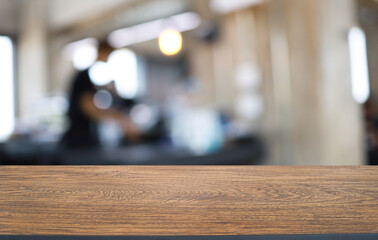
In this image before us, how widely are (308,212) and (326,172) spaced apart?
3.6 inches

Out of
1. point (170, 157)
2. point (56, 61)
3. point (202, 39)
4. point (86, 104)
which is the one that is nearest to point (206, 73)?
point (202, 39)

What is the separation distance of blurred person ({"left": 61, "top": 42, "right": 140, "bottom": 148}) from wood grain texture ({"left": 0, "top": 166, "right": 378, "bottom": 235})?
5.94 ft

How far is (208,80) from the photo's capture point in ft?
18.4

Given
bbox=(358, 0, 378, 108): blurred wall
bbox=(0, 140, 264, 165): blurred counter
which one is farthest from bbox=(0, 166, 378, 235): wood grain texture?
bbox=(358, 0, 378, 108): blurred wall

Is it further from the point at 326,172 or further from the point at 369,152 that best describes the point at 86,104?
the point at 369,152

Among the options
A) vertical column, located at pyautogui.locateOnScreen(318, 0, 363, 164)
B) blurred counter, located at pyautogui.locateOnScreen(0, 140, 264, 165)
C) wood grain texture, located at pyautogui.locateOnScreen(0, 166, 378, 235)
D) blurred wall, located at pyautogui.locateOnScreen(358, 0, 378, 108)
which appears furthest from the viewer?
blurred wall, located at pyautogui.locateOnScreen(358, 0, 378, 108)

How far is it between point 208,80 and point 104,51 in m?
3.28

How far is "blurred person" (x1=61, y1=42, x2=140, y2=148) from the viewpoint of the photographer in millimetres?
2469

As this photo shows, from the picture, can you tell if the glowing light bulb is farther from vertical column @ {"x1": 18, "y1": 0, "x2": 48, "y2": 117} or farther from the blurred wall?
vertical column @ {"x1": 18, "y1": 0, "x2": 48, "y2": 117}

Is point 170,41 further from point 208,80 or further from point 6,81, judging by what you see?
point 6,81

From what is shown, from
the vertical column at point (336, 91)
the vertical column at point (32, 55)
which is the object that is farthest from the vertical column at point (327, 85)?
the vertical column at point (32, 55)

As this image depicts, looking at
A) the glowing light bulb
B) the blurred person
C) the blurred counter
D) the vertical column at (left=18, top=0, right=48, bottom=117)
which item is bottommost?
the blurred counter

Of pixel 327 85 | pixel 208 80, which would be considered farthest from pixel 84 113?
pixel 208 80

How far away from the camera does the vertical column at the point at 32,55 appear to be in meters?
8.36
